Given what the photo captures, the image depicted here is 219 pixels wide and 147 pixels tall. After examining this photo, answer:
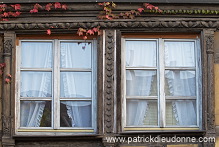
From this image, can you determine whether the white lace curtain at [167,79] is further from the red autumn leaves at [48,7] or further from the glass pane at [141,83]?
the red autumn leaves at [48,7]

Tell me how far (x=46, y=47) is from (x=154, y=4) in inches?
66.3

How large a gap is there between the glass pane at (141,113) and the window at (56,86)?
0.52 meters

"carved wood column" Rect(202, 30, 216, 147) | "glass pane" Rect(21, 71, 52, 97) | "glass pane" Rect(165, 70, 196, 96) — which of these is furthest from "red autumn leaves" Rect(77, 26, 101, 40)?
"carved wood column" Rect(202, 30, 216, 147)

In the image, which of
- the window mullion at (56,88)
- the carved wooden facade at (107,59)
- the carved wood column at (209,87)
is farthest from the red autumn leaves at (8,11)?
the carved wood column at (209,87)

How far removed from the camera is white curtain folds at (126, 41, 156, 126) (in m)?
7.46

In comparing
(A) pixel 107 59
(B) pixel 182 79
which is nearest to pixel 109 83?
(A) pixel 107 59

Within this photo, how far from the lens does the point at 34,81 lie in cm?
748

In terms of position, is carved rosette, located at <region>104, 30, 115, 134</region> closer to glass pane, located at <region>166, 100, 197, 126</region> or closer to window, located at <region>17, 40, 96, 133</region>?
window, located at <region>17, 40, 96, 133</region>

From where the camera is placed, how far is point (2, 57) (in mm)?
7383

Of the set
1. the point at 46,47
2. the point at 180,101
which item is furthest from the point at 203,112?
the point at 46,47

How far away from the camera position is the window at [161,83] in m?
7.45

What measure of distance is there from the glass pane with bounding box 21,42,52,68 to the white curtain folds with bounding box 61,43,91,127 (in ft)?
0.67

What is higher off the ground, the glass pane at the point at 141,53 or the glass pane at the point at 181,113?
the glass pane at the point at 141,53

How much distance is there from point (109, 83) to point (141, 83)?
20.2 inches
